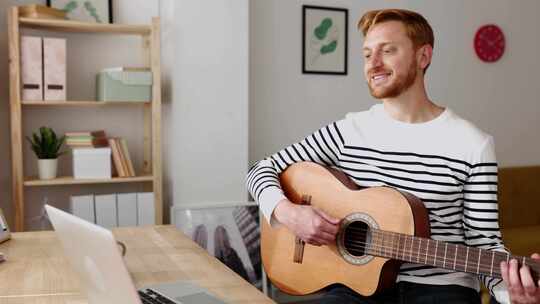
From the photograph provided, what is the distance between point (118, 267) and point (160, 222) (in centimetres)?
230

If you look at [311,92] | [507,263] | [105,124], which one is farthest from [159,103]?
[507,263]

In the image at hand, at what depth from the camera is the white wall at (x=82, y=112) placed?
3.18m

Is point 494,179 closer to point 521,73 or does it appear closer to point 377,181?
point 377,181

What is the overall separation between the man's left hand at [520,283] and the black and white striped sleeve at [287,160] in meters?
0.70

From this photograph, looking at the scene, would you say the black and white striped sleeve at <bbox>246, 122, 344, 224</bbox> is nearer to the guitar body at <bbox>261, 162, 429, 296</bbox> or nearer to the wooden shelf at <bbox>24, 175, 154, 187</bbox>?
the guitar body at <bbox>261, 162, 429, 296</bbox>

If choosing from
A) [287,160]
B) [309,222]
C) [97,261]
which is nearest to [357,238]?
[309,222]

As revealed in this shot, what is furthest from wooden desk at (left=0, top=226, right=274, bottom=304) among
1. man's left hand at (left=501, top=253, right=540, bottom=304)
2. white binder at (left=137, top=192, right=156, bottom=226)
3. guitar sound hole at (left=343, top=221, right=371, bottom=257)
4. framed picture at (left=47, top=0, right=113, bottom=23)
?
framed picture at (left=47, top=0, right=113, bottom=23)

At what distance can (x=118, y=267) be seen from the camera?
2.94ft

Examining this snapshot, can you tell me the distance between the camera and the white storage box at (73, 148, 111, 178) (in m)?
3.01

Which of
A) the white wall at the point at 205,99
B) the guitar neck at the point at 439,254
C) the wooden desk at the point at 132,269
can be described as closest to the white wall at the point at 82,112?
the white wall at the point at 205,99

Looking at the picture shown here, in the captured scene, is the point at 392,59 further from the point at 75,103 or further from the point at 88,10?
the point at 88,10

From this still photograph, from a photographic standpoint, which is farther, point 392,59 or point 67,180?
point 67,180

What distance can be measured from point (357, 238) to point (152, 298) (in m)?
0.68

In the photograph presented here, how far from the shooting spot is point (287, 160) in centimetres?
211
